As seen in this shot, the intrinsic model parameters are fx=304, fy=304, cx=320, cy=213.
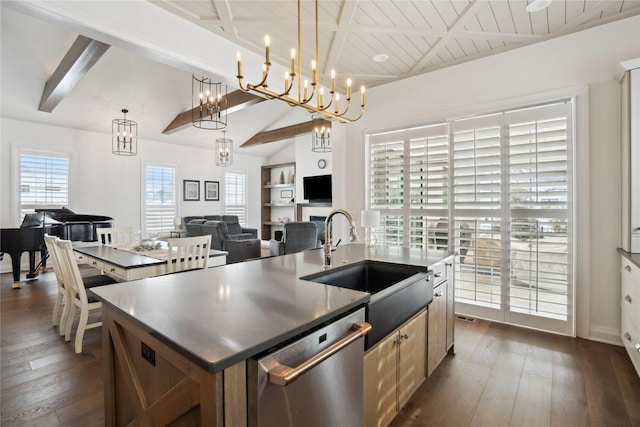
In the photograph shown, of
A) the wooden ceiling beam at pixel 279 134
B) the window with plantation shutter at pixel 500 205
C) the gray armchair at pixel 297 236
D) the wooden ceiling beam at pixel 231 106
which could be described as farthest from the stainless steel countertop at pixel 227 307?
the wooden ceiling beam at pixel 279 134

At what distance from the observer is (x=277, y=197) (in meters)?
10.5

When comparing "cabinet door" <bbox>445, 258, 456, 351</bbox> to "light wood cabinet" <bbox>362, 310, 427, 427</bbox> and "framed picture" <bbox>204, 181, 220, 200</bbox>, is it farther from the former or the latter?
"framed picture" <bbox>204, 181, 220, 200</bbox>

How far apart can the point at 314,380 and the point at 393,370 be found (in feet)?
2.43

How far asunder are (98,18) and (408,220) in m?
3.59

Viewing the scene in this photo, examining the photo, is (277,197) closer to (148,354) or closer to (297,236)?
(297,236)

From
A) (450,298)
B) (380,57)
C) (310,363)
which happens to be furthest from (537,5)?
(310,363)

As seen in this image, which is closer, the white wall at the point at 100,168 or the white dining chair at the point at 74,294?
the white dining chair at the point at 74,294

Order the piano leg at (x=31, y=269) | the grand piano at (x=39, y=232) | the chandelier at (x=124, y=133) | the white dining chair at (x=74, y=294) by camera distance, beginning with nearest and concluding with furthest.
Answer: the white dining chair at (x=74, y=294), the grand piano at (x=39, y=232), the piano leg at (x=31, y=269), the chandelier at (x=124, y=133)

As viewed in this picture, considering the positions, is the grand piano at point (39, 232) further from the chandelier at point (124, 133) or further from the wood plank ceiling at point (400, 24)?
the wood plank ceiling at point (400, 24)

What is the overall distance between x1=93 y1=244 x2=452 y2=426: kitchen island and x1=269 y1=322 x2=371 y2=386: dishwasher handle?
0.24ft

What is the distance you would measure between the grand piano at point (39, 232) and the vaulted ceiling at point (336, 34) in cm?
216

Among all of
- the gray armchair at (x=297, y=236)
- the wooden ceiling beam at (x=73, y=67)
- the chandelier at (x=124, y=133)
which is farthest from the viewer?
the chandelier at (x=124, y=133)

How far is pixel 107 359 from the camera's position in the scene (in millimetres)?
1303

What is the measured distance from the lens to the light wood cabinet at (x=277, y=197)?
32.9ft
